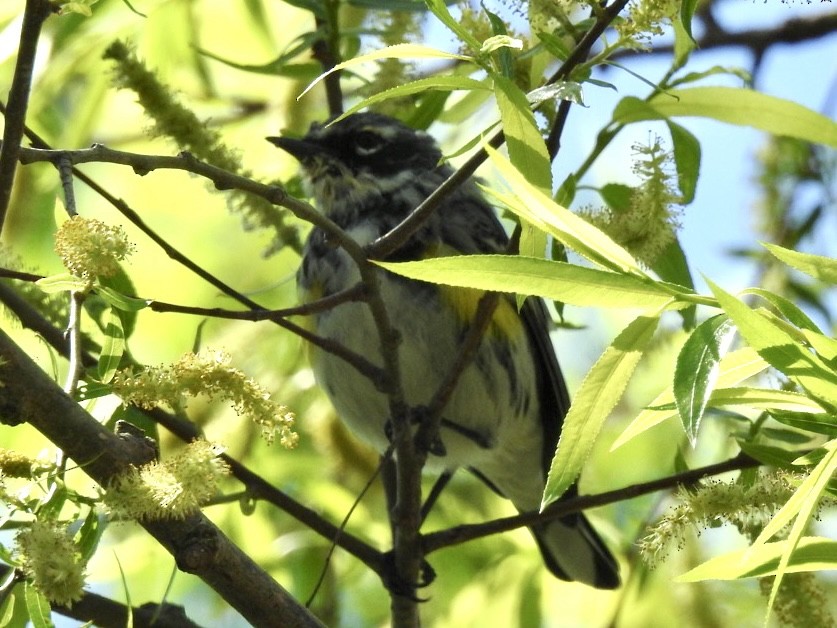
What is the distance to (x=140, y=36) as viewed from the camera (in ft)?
14.0

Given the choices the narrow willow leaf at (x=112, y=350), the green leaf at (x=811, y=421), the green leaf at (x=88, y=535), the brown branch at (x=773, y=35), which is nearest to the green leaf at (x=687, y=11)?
the green leaf at (x=811, y=421)

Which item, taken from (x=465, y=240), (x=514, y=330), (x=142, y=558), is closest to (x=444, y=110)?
(x=465, y=240)

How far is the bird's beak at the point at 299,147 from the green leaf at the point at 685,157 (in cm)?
153

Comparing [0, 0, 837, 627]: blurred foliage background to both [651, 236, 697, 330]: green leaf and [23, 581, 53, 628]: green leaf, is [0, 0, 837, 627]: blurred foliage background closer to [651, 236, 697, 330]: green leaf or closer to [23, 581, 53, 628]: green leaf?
[651, 236, 697, 330]: green leaf

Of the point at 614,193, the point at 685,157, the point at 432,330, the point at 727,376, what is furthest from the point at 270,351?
the point at 727,376

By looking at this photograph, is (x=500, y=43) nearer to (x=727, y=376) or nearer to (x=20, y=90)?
(x=727, y=376)

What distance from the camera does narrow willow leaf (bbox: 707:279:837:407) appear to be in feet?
5.50

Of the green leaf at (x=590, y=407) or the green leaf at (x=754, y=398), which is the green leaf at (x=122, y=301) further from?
the green leaf at (x=754, y=398)

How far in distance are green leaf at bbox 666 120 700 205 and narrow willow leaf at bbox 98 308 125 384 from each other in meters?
1.33

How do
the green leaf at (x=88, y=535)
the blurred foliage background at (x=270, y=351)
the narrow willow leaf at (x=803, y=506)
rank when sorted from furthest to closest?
1. the blurred foliage background at (x=270, y=351)
2. the green leaf at (x=88, y=535)
3. the narrow willow leaf at (x=803, y=506)

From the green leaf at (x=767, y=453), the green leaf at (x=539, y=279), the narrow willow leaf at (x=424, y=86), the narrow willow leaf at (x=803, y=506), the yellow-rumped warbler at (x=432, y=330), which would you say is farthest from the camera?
the yellow-rumped warbler at (x=432, y=330)

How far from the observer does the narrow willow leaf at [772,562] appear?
1.96 meters

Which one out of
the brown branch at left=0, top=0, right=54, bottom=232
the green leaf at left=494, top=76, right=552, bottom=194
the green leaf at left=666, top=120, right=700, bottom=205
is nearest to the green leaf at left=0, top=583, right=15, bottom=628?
the brown branch at left=0, top=0, right=54, bottom=232

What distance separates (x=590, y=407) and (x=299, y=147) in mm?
2568
